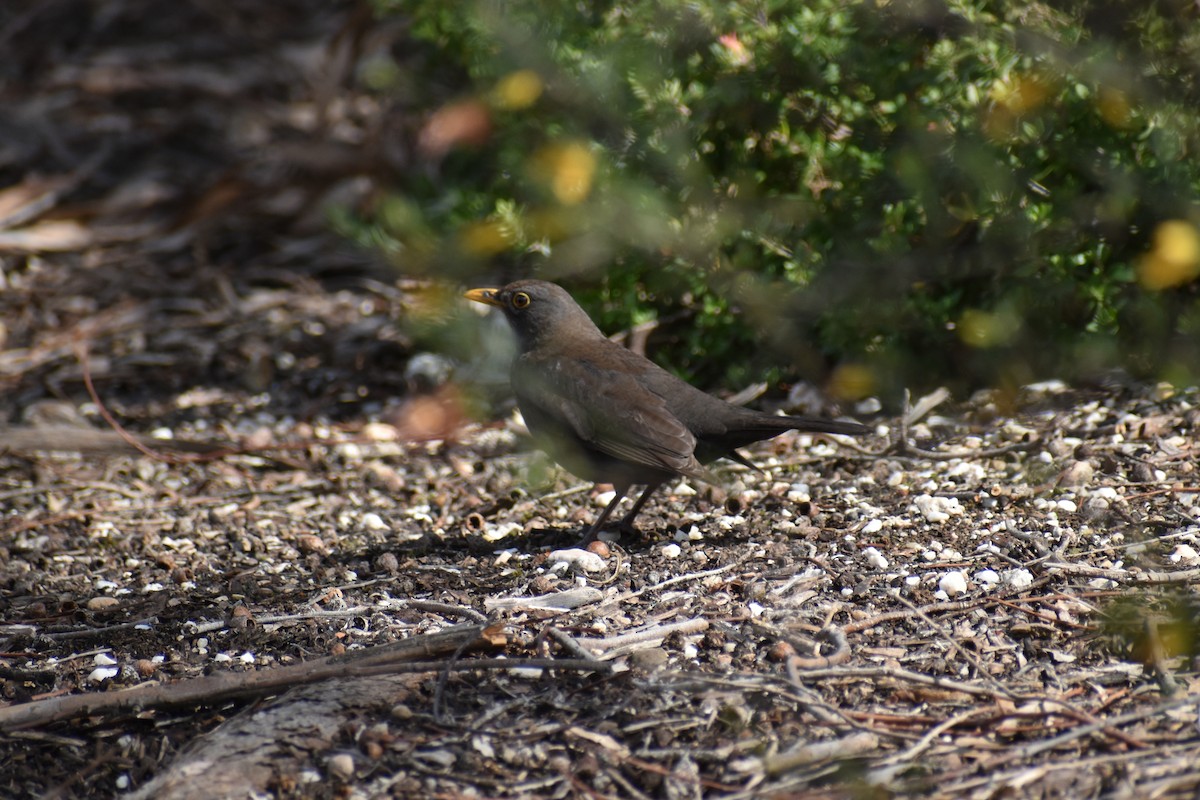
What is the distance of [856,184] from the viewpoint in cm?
530

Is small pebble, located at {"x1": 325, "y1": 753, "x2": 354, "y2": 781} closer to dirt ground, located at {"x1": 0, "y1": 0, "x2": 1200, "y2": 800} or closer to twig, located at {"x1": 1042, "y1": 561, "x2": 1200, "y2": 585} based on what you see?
dirt ground, located at {"x1": 0, "y1": 0, "x2": 1200, "y2": 800}

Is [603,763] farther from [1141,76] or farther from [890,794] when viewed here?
[1141,76]

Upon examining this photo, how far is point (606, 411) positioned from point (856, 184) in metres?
1.42

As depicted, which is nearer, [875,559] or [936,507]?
[875,559]

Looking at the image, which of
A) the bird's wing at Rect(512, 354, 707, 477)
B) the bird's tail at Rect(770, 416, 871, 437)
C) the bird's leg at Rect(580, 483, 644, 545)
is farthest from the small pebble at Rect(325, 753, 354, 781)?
the bird's tail at Rect(770, 416, 871, 437)

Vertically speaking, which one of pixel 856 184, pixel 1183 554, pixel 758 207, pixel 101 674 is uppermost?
pixel 856 184

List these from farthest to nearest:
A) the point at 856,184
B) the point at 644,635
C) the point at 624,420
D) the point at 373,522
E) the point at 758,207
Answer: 1. the point at 758,207
2. the point at 373,522
3. the point at 856,184
4. the point at 624,420
5. the point at 644,635

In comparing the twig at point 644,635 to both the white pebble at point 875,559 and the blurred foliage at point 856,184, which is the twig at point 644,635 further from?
the blurred foliage at point 856,184

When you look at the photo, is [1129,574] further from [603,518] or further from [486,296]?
[486,296]

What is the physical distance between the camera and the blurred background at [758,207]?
471cm

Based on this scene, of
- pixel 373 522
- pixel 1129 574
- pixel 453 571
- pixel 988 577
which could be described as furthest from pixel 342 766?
pixel 1129 574

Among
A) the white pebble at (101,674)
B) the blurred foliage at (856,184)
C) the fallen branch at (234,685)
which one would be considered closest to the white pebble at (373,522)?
the blurred foliage at (856,184)

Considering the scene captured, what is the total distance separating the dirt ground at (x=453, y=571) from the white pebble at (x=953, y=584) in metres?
0.01

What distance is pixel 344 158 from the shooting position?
8234mm
